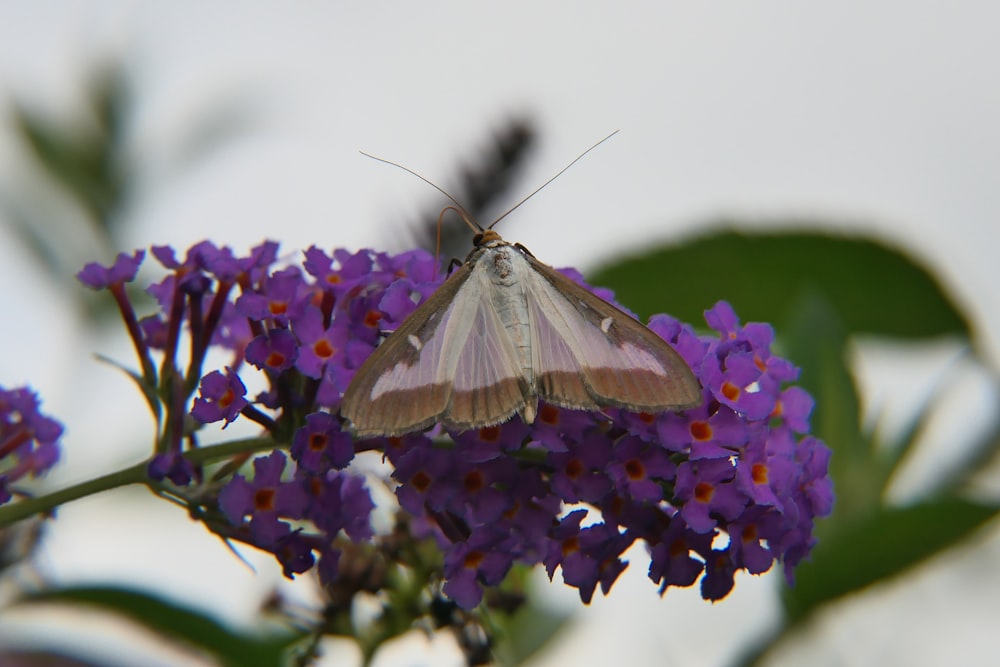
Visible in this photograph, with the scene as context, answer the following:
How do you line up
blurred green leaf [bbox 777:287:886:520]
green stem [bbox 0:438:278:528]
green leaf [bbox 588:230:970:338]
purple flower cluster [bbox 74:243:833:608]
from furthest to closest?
green leaf [bbox 588:230:970:338]
blurred green leaf [bbox 777:287:886:520]
purple flower cluster [bbox 74:243:833:608]
green stem [bbox 0:438:278:528]

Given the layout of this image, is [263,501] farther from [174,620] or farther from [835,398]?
[835,398]

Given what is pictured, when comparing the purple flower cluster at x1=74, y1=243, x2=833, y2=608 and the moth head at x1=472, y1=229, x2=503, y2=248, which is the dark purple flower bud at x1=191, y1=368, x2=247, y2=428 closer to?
the purple flower cluster at x1=74, y1=243, x2=833, y2=608

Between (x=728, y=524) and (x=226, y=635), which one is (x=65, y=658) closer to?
(x=226, y=635)

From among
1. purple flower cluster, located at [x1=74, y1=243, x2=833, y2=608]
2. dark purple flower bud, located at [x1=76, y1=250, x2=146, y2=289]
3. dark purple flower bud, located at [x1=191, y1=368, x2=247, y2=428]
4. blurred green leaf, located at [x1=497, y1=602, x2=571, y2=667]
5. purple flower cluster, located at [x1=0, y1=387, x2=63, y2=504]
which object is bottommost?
blurred green leaf, located at [x1=497, y1=602, x2=571, y2=667]

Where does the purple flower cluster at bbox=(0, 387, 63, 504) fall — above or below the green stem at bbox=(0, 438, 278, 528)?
above

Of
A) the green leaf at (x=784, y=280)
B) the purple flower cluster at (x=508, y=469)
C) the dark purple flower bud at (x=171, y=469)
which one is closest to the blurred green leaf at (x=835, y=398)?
the green leaf at (x=784, y=280)

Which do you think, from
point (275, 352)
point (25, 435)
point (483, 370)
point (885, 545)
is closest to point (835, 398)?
point (885, 545)

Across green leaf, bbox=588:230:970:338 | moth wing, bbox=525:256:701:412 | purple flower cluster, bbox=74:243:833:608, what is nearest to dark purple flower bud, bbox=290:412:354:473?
purple flower cluster, bbox=74:243:833:608

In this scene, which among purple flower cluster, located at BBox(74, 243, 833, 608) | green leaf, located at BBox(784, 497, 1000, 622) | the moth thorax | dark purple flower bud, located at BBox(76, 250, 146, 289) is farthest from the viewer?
green leaf, located at BBox(784, 497, 1000, 622)
